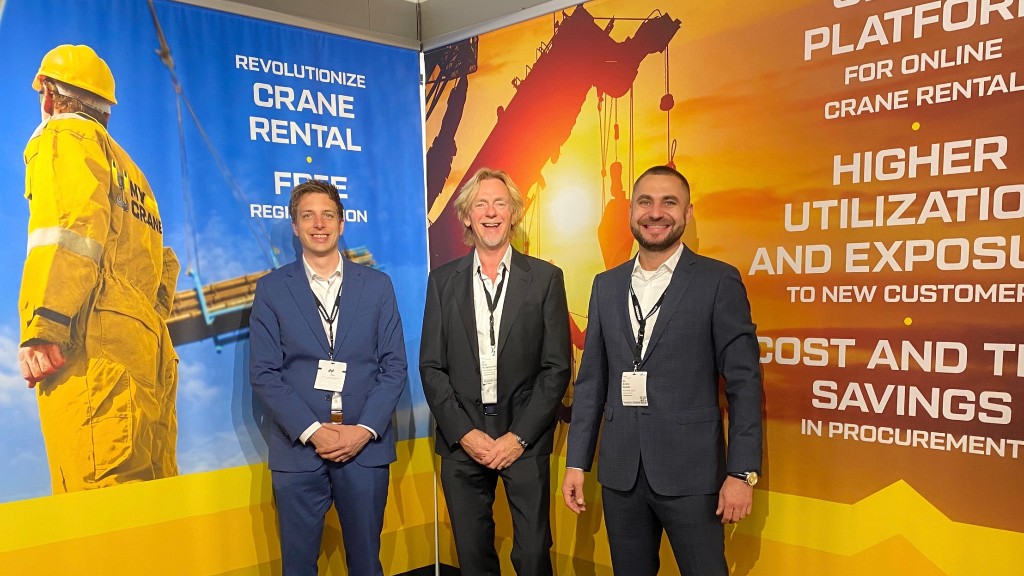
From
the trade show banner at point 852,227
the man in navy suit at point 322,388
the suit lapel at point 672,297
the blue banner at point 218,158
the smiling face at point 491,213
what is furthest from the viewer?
the smiling face at point 491,213

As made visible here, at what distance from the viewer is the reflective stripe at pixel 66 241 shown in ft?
9.20

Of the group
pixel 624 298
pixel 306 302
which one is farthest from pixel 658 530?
pixel 306 302

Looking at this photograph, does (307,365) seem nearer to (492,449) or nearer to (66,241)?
(492,449)

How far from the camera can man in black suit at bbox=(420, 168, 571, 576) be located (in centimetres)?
288

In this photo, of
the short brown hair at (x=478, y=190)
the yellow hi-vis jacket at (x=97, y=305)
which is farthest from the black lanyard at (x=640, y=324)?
the yellow hi-vis jacket at (x=97, y=305)

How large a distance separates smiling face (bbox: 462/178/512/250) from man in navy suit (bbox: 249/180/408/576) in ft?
1.77

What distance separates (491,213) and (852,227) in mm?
1361

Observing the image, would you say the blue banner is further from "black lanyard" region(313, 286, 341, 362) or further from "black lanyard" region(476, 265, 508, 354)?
"black lanyard" region(476, 265, 508, 354)

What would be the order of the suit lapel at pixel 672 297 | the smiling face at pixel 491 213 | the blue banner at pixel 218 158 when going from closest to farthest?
1. the suit lapel at pixel 672 297
2. the blue banner at pixel 218 158
3. the smiling face at pixel 491 213

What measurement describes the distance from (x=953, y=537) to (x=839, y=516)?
358 mm

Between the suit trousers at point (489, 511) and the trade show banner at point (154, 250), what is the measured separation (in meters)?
1.02

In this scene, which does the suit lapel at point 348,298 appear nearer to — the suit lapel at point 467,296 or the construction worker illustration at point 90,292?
the suit lapel at point 467,296

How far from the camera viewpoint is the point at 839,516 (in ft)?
8.50

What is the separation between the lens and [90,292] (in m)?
2.89
